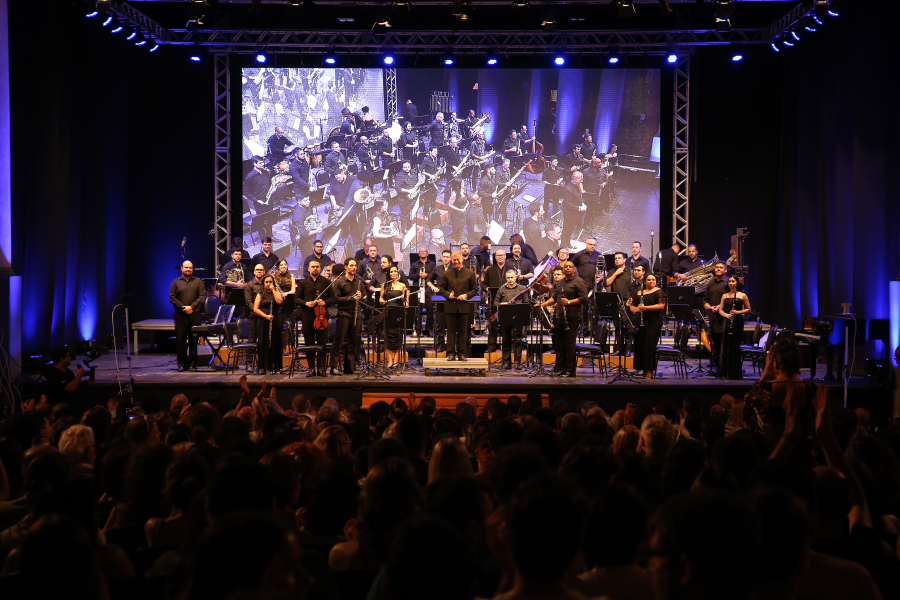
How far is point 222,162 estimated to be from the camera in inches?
669

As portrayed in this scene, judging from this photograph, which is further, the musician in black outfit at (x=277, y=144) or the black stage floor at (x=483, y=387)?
the musician in black outfit at (x=277, y=144)

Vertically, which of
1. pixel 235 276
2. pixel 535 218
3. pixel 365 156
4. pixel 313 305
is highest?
pixel 365 156

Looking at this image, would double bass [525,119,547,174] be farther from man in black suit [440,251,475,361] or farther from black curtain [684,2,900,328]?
man in black suit [440,251,475,361]

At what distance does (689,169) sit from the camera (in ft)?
55.5

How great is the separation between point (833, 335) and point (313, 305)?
807 cm

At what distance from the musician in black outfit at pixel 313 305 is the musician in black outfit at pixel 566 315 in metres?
3.47

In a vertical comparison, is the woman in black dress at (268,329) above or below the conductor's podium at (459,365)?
above

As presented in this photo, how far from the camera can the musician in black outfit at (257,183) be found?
1702cm

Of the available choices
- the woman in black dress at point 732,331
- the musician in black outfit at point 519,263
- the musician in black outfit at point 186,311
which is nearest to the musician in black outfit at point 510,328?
the musician in black outfit at point 519,263

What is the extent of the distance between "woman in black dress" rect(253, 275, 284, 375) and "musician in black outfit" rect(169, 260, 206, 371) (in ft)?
4.77

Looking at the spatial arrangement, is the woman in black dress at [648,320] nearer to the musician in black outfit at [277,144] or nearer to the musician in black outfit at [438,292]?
the musician in black outfit at [438,292]

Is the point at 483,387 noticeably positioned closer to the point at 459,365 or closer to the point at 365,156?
the point at 459,365

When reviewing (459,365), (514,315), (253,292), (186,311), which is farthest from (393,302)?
(186,311)

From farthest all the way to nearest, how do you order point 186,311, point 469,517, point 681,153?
point 681,153, point 186,311, point 469,517
